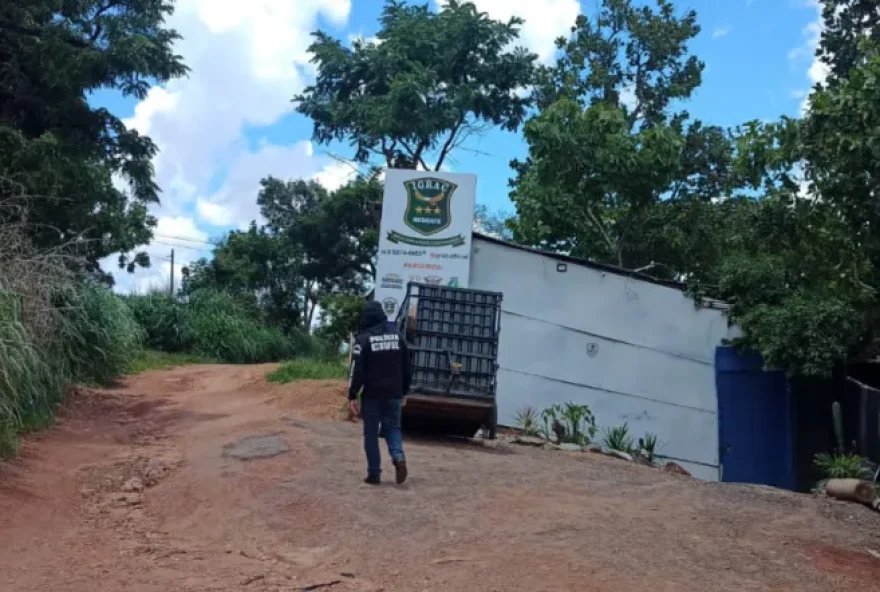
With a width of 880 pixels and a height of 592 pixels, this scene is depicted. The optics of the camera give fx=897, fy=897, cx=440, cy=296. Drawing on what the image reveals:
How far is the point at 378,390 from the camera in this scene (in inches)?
320

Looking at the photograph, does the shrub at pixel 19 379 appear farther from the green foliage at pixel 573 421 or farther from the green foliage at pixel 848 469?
the green foliage at pixel 848 469

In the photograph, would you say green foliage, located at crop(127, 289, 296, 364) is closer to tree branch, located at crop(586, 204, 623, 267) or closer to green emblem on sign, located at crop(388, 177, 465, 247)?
tree branch, located at crop(586, 204, 623, 267)

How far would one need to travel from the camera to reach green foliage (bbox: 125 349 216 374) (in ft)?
66.5

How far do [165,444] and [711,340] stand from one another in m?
9.92

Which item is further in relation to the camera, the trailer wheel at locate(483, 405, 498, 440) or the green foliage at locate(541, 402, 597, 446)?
the green foliage at locate(541, 402, 597, 446)

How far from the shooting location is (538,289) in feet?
53.1

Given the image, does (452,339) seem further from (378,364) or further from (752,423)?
(752,423)

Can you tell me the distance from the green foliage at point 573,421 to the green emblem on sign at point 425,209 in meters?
3.64

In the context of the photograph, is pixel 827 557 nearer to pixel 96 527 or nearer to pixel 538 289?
pixel 96 527

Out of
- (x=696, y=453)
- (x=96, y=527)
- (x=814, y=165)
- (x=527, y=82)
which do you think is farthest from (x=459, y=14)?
(x=96, y=527)

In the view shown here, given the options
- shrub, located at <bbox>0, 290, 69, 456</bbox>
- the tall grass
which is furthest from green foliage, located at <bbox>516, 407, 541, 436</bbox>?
the tall grass

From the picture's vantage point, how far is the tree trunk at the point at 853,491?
969 cm

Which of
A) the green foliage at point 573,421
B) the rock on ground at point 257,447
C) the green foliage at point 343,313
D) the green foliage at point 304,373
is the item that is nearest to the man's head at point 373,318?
the rock on ground at point 257,447

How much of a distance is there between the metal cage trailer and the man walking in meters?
3.27
